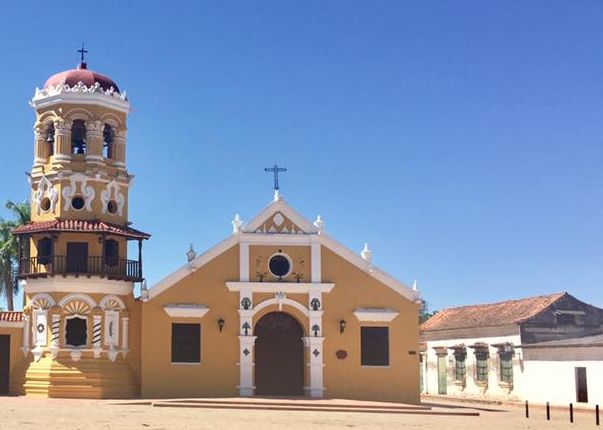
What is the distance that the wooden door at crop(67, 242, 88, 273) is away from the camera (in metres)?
34.2

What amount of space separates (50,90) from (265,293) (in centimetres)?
1128

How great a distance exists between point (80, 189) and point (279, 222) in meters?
7.57

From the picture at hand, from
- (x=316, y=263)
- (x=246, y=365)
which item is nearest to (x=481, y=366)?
(x=316, y=263)

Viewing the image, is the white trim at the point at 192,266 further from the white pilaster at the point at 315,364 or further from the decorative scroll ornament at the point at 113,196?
the white pilaster at the point at 315,364

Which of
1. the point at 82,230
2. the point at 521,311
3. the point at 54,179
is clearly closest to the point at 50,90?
the point at 54,179

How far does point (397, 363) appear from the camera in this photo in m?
35.7

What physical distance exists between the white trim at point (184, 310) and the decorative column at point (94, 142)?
20.4 ft

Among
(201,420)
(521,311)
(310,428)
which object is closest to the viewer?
(310,428)

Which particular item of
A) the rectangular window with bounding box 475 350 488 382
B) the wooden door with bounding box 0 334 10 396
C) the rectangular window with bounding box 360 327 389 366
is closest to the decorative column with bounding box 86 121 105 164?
the wooden door with bounding box 0 334 10 396

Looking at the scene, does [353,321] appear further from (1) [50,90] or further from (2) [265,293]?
(1) [50,90]

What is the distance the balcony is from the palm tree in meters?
13.9

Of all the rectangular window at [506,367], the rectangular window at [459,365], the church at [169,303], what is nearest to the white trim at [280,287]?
the church at [169,303]

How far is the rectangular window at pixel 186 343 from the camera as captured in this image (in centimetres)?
3453

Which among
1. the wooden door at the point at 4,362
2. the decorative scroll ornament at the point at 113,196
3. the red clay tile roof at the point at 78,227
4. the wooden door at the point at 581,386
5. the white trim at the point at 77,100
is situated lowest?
the wooden door at the point at 581,386
